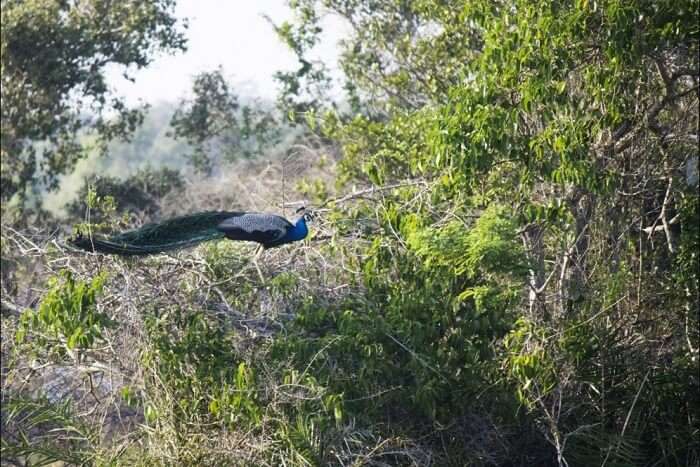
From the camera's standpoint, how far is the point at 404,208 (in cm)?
810

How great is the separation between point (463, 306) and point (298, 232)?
3.96 ft

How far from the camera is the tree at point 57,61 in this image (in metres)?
14.5

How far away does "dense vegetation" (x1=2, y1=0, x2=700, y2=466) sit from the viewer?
23.1 ft

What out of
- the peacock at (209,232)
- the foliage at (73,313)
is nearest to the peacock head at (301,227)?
the peacock at (209,232)

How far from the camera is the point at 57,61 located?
14.8 m

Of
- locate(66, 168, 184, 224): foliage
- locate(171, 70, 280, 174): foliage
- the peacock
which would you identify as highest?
the peacock

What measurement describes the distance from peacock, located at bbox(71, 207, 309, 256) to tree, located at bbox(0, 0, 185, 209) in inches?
307

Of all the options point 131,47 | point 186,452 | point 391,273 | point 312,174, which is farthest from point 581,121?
point 131,47

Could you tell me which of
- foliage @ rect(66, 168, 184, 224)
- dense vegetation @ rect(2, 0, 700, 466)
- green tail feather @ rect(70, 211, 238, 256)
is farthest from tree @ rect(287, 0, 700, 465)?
foliage @ rect(66, 168, 184, 224)

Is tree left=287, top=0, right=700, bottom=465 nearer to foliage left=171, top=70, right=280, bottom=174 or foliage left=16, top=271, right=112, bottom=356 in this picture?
foliage left=16, top=271, right=112, bottom=356

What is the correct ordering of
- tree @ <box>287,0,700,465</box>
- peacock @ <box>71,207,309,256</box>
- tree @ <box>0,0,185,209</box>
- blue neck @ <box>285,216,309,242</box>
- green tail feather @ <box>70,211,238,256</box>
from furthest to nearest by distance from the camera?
tree @ <box>0,0,185,209</box> < blue neck @ <box>285,216,309,242</box> < tree @ <box>287,0,700,465</box> < peacock @ <box>71,207,309,256</box> < green tail feather @ <box>70,211,238,256</box>

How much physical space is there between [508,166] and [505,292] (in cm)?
124

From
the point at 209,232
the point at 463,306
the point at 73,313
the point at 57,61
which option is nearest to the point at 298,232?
the point at 209,232

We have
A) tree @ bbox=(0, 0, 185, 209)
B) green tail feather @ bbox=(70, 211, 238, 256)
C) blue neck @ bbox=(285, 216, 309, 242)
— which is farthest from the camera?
tree @ bbox=(0, 0, 185, 209)
